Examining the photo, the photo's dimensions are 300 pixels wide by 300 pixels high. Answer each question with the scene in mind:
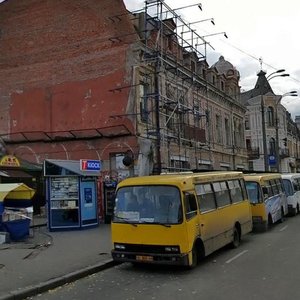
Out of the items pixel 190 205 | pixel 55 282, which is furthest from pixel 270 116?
pixel 55 282

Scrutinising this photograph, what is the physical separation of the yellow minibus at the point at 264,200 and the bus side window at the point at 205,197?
5.99 meters

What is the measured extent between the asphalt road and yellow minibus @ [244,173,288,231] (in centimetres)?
501

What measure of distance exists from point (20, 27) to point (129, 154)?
11425 millimetres

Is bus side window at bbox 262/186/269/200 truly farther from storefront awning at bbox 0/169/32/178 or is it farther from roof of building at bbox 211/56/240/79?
roof of building at bbox 211/56/240/79

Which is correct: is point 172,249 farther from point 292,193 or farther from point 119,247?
point 292,193

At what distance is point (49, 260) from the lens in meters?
12.0

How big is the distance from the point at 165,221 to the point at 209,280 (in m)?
1.85

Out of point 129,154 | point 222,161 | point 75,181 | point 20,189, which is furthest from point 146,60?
point 222,161

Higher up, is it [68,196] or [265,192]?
[68,196]

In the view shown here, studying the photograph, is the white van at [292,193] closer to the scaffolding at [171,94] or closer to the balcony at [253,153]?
the scaffolding at [171,94]

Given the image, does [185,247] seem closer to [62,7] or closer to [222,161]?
[62,7]

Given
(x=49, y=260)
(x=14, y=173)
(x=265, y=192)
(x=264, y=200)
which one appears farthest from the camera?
(x=14, y=173)

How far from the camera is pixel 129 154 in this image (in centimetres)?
2400

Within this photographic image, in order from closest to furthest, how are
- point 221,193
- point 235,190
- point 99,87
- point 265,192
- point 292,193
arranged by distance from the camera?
point 221,193, point 235,190, point 265,192, point 99,87, point 292,193
